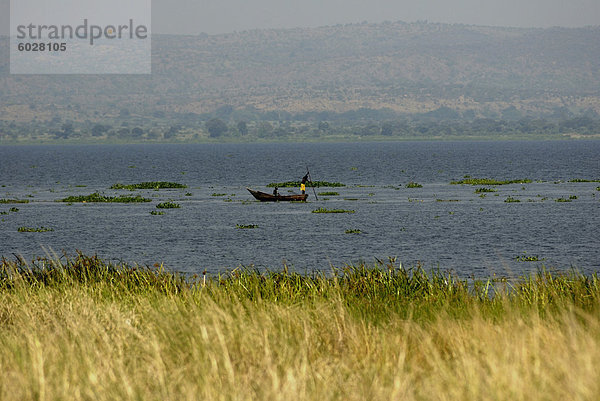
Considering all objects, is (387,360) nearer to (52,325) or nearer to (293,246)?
(52,325)

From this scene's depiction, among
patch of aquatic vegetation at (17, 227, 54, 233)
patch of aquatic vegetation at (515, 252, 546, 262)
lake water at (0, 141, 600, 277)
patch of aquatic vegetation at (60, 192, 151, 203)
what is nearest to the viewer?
patch of aquatic vegetation at (515, 252, 546, 262)

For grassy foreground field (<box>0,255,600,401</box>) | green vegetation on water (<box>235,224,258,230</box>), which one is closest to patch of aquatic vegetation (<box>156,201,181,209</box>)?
green vegetation on water (<box>235,224,258,230</box>)

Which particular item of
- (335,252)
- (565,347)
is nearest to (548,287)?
(565,347)

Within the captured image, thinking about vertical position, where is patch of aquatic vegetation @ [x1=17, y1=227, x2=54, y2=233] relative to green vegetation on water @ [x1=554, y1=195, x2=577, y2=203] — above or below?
below

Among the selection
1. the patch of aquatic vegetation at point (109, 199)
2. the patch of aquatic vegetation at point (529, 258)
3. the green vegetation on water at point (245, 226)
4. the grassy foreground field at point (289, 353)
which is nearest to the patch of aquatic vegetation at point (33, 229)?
the green vegetation on water at point (245, 226)

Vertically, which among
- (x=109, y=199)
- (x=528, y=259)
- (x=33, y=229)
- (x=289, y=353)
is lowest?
(x=109, y=199)

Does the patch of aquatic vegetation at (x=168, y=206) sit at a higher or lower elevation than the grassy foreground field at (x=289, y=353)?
lower

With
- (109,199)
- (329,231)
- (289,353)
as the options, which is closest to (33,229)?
(329,231)

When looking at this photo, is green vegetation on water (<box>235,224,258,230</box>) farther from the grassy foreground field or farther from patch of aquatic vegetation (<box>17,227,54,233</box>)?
the grassy foreground field

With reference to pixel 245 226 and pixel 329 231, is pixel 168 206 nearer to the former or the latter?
pixel 245 226

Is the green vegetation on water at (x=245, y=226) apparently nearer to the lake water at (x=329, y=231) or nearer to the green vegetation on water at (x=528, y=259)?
the lake water at (x=329, y=231)

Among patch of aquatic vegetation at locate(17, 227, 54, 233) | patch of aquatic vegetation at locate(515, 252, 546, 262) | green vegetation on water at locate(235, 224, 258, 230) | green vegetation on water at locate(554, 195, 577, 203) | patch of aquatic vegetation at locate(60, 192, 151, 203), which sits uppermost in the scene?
patch of aquatic vegetation at locate(515, 252, 546, 262)

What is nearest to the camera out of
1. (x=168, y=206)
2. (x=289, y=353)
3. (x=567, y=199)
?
(x=289, y=353)

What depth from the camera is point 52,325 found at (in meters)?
14.2
